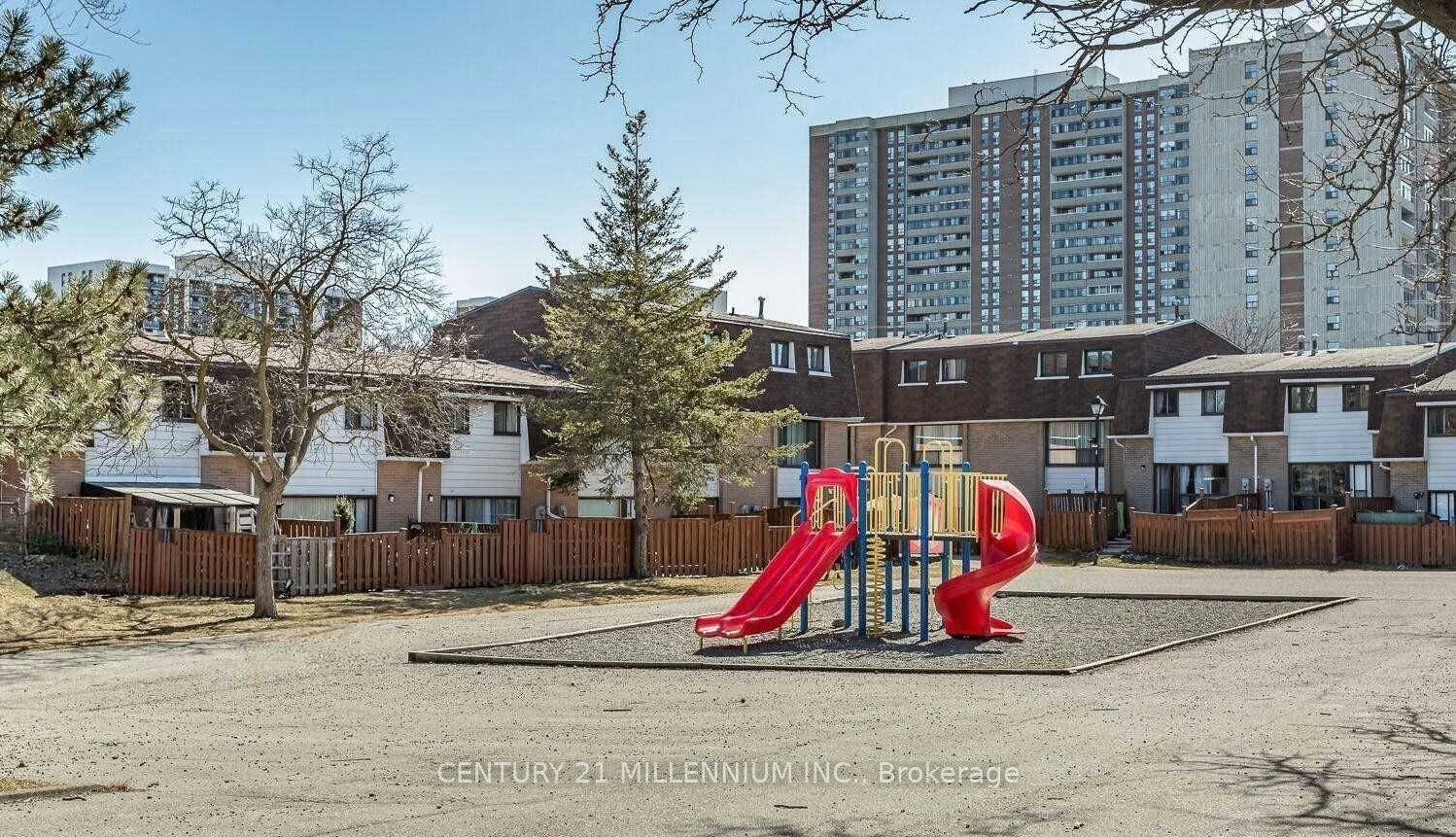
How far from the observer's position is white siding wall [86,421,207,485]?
1323 inches

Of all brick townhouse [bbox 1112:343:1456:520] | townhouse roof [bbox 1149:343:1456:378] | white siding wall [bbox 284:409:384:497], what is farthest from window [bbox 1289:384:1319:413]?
white siding wall [bbox 284:409:384:497]

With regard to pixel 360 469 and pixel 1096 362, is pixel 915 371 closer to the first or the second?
pixel 1096 362

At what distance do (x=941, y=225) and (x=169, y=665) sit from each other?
16922 centimetres

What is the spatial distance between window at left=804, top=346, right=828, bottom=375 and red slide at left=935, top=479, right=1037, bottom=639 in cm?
3165

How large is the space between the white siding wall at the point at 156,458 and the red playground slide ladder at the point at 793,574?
17900mm

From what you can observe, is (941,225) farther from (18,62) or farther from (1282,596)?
(18,62)

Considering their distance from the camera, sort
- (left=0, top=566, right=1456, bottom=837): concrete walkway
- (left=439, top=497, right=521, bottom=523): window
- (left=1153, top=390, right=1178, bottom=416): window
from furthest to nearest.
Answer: (left=1153, top=390, right=1178, bottom=416): window → (left=439, top=497, right=521, bottom=523): window → (left=0, top=566, right=1456, bottom=837): concrete walkway

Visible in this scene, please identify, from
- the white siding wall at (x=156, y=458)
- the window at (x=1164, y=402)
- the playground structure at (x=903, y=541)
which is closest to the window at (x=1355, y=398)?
the window at (x=1164, y=402)

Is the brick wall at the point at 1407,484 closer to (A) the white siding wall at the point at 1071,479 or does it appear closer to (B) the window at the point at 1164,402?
(B) the window at the point at 1164,402

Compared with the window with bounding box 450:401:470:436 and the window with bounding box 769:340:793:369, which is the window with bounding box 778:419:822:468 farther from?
the window with bounding box 450:401:470:436

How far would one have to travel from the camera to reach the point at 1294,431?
163 ft

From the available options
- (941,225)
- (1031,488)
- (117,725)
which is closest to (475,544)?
(117,725)

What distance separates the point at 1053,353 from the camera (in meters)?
56.9

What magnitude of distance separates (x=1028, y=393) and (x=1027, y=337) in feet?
11.5
